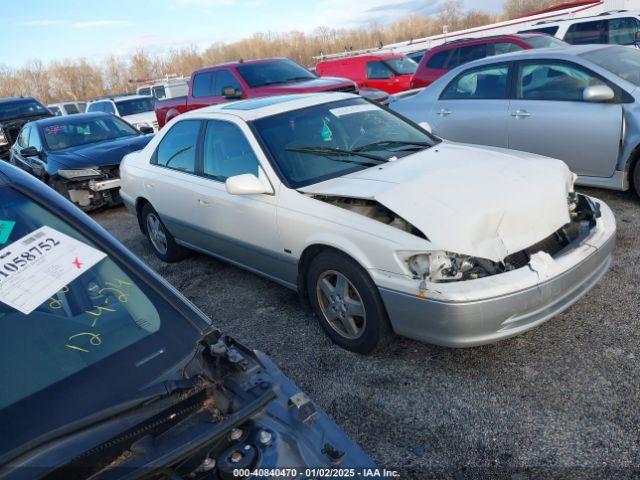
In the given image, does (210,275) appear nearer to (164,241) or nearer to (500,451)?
(164,241)

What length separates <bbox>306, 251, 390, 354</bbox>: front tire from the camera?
2.97m

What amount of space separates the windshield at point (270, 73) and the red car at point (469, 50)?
2.20 meters

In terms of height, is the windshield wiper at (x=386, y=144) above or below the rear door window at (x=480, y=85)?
below

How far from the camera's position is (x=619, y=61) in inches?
211

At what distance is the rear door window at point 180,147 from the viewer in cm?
445

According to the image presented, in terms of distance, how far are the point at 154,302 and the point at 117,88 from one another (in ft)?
191

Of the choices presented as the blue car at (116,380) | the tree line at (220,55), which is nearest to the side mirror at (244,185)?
the blue car at (116,380)

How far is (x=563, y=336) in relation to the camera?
314cm

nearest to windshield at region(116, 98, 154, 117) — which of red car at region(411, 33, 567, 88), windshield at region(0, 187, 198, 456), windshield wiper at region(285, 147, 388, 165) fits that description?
red car at region(411, 33, 567, 88)

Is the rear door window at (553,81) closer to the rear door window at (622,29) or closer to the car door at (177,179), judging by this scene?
the car door at (177,179)

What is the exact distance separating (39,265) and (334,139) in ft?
8.68

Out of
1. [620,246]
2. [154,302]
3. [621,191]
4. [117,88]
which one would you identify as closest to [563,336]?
[620,246]

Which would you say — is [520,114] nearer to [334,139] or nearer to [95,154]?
[334,139]

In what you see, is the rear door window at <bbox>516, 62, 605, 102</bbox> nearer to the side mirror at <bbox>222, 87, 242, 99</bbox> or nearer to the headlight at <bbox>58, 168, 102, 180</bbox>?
the side mirror at <bbox>222, 87, 242, 99</bbox>
